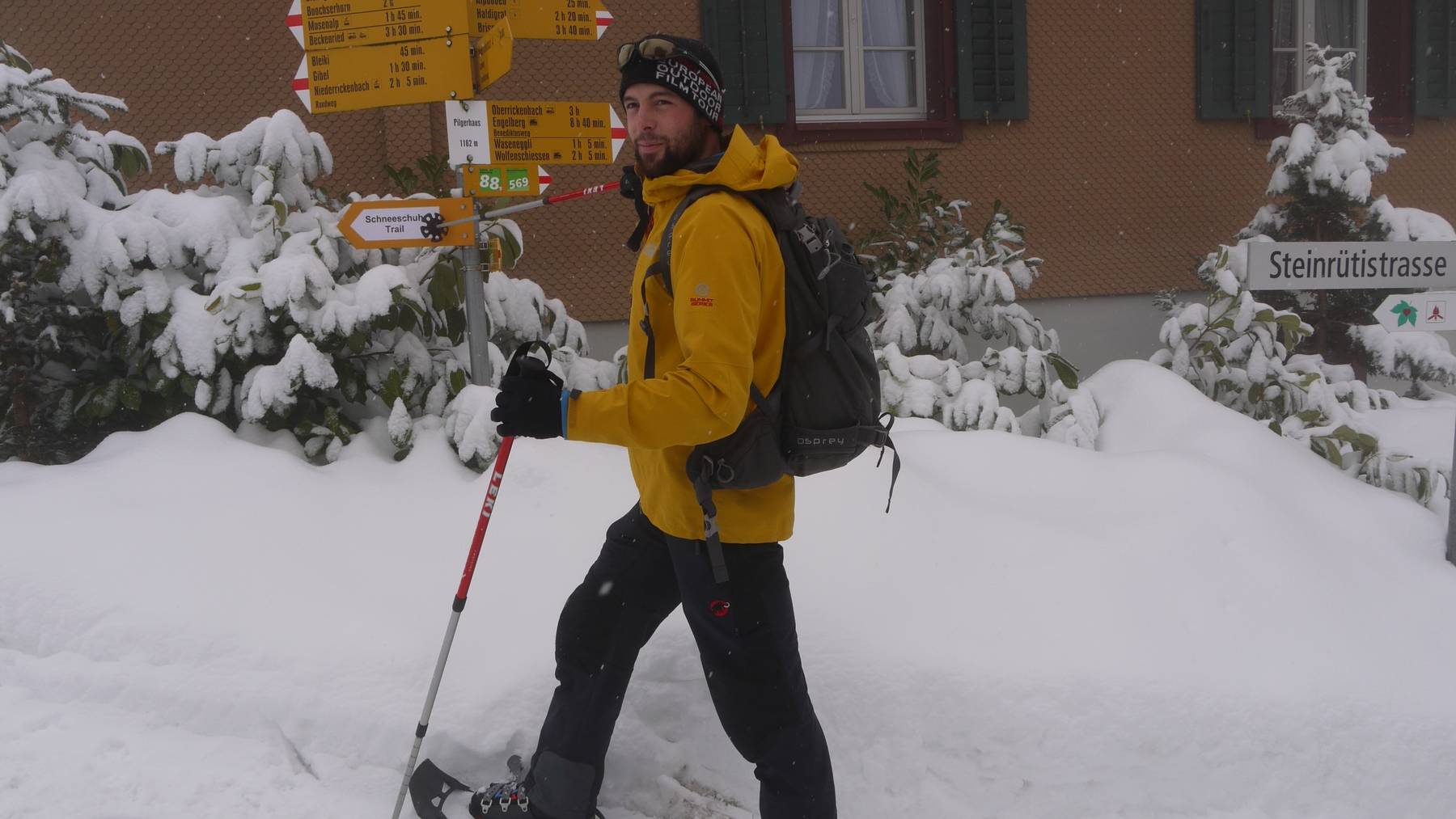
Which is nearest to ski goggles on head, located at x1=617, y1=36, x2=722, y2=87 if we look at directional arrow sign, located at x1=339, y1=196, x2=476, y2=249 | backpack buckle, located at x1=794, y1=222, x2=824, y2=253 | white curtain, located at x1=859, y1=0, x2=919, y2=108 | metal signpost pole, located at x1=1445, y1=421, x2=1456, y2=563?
backpack buckle, located at x1=794, y1=222, x2=824, y2=253

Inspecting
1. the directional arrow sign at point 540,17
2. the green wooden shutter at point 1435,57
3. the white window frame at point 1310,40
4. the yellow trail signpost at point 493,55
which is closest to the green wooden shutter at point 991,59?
the white window frame at point 1310,40

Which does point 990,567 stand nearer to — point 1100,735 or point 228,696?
point 1100,735

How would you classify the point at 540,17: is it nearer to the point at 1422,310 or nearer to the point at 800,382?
the point at 800,382

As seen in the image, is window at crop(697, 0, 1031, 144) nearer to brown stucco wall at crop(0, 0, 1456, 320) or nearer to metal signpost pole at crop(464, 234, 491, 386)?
brown stucco wall at crop(0, 0, 1456, 320)

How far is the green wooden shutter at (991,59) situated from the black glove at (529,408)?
19.3ft

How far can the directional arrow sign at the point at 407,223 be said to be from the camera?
404 centimetres

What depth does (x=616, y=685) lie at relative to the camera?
8.53 ft

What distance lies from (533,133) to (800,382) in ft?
8.32

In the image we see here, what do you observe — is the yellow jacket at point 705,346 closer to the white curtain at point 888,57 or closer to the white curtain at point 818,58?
the white curtain at point 818,58

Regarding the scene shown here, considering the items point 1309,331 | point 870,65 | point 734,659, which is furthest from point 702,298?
point 870,65

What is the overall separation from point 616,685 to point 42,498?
7.74 feet

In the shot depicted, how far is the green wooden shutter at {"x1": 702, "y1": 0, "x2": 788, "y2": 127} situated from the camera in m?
6.85

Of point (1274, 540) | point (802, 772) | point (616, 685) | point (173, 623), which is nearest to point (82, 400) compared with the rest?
point (173, 623)

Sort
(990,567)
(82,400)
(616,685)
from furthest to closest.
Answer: (82,400)
(990,567)
(616,685)
